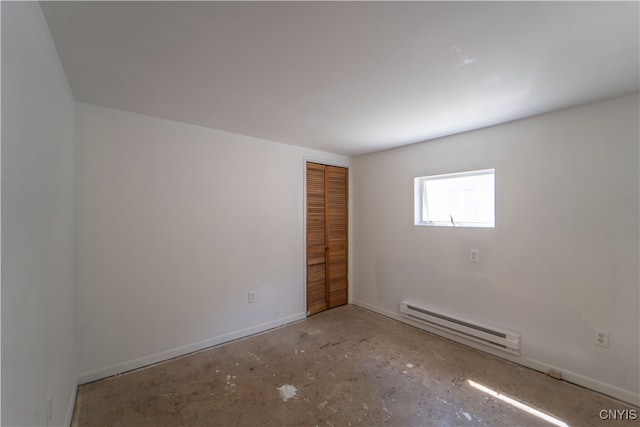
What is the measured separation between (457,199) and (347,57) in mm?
2123

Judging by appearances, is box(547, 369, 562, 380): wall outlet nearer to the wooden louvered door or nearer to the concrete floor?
the concrete floor

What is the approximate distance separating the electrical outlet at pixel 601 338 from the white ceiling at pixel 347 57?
5.71ft

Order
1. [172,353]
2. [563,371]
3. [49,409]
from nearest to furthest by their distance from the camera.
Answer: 1. [49,409]
2. [563,371]
3. [172,353]

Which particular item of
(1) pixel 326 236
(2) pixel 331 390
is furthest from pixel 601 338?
(1) pixel 326 236

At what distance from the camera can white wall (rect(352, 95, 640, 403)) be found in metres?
1.88

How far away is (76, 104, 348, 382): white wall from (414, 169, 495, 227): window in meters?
1.61

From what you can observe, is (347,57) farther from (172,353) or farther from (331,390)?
(172,353)

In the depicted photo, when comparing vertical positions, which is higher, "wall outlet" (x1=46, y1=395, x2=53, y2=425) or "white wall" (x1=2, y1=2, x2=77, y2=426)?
"white wall" (x1=2, y1=2, x2=77, y2=426)

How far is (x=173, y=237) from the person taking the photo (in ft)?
7.95

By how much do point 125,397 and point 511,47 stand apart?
129 inches

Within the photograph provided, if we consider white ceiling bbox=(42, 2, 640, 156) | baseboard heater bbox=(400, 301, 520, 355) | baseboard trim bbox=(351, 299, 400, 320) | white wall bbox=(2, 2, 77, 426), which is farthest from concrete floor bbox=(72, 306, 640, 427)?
white ceiling bbox=(42, 2, 640, 156)

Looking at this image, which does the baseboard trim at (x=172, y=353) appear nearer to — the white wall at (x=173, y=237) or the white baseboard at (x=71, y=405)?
the white wall at (x=173, y=237)

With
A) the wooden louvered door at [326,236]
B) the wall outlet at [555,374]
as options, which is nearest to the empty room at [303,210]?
the wall outlet at [555,374]

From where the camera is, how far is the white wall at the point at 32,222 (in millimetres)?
857
